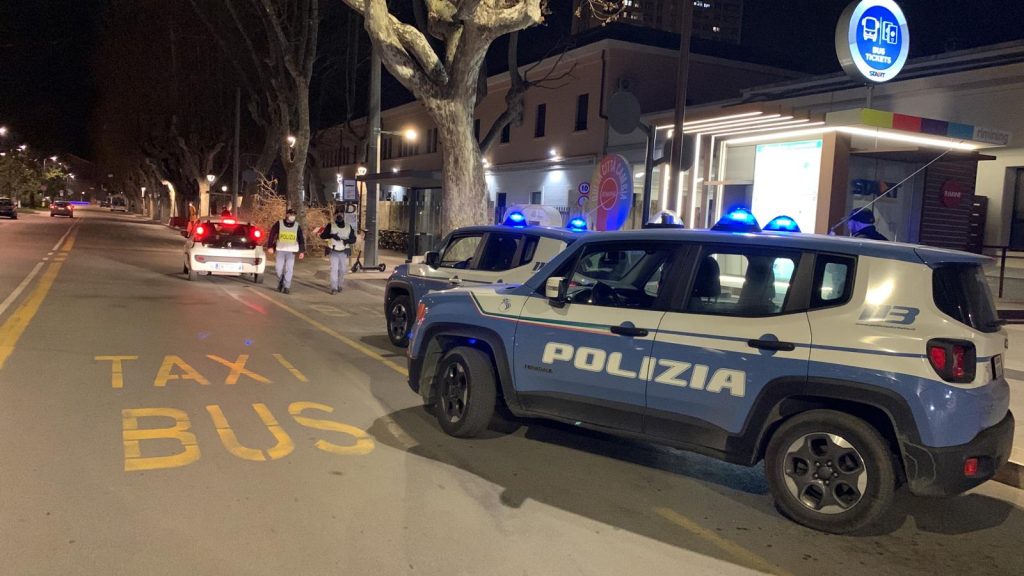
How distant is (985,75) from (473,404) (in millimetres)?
13932

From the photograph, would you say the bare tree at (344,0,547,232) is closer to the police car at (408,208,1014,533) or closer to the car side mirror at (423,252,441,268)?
the car side mirror at (423,252,441,268)

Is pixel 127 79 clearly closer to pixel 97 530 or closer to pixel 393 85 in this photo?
pixel 393 85

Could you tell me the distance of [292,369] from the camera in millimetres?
8641

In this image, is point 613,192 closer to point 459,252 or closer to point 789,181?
point 789,181

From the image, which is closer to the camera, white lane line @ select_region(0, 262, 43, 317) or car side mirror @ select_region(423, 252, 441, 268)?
car side mirror @ select_region(423, 252, 441, 268)

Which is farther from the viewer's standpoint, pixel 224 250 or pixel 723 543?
pixel 224 250

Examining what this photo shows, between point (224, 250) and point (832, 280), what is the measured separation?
1548 cm

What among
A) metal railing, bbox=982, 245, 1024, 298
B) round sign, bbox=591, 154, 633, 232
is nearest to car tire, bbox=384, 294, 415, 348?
round sign, bbox=591, 154, 633, 232

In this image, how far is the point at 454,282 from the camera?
9.61 m

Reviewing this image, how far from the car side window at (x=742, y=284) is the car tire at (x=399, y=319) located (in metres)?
5.62

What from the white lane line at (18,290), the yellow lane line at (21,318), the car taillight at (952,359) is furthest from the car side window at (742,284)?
the white lane line at (18,290)

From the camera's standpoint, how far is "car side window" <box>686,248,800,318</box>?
16.2ft

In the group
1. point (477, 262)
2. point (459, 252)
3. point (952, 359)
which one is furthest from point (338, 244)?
point (952, 359)

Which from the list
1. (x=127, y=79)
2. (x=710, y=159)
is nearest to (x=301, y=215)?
(x=710, y=159)
